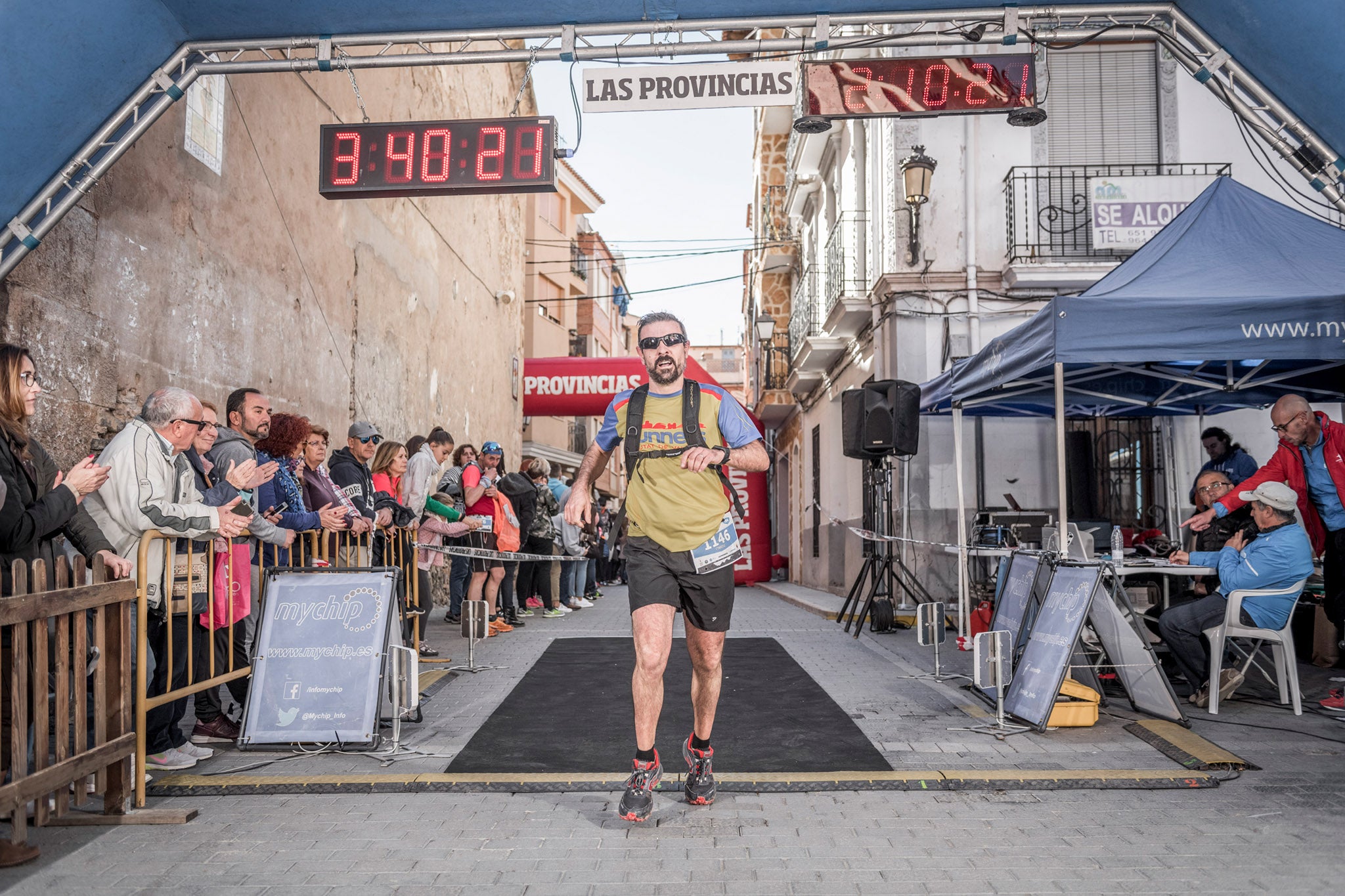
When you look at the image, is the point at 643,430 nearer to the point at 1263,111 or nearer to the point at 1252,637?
the point at 1252,637

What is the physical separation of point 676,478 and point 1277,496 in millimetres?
4030

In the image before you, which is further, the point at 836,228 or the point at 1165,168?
the point at 836,228

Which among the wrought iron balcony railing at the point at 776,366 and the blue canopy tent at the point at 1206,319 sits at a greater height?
the wrought iron balcony railing at the point at 776,366

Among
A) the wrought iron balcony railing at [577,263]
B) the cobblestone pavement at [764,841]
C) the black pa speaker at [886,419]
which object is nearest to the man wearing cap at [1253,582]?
the cobblestone pavement at [764,841]

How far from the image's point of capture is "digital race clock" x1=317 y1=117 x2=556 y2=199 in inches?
293

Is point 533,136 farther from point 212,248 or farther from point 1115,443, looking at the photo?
point 1115,443

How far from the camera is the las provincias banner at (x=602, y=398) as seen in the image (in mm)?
23031

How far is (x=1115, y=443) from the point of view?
13.1m

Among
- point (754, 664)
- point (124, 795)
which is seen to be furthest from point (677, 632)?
point (124, 795)

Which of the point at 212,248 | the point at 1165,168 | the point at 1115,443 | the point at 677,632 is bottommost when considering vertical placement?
the point at 677,632

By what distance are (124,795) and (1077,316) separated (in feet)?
19.5

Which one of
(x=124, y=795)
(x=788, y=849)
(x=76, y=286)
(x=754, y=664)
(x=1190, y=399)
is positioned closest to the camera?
(x=788, y=849)

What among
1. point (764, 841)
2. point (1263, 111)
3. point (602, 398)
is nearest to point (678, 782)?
point (764, 841)

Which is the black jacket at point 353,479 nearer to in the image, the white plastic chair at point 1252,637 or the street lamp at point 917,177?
the white plastic chair at point 1252,637
